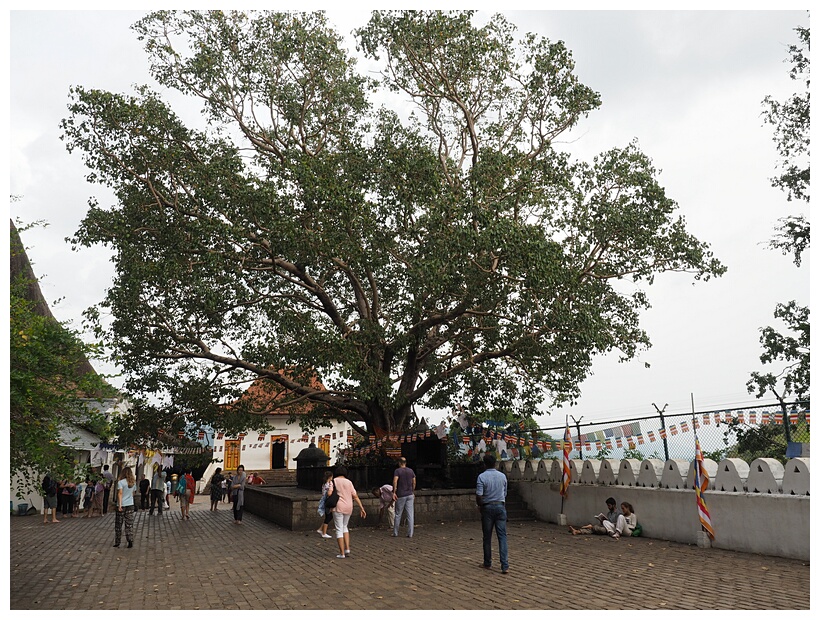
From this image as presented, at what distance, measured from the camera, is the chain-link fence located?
11.6m

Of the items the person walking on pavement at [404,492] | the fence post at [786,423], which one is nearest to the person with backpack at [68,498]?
the person walking on pavement at [404,492]

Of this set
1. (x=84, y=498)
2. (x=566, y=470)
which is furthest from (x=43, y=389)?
(x=84, y=498)

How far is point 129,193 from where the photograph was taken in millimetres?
18984

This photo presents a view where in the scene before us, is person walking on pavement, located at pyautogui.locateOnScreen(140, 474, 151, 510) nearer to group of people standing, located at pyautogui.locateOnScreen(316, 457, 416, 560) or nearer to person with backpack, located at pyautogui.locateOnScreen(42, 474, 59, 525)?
person with backpack, located at pyautogui.locateOnScreen(42, 474, 59, 525)

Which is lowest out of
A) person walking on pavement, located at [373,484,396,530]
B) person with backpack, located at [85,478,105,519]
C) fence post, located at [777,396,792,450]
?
person with backpack, located at [85,478,105,519]

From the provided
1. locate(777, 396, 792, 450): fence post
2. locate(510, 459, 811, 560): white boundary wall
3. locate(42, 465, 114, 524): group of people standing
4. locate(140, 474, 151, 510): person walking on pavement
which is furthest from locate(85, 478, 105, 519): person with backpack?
locate(777, 396, 792, 450): fence post

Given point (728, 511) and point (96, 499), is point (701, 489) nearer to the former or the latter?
point (728, 511)

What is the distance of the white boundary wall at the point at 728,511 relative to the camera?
1061 cm

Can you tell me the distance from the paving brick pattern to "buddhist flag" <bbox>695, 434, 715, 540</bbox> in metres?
0.55

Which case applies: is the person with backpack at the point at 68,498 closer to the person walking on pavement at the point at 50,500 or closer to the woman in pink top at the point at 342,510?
the person walking on pavement at the point at 50,500

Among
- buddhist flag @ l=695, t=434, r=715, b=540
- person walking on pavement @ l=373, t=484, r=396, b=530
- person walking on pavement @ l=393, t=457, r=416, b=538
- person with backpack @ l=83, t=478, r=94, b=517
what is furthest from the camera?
person with backpack @ l=83, t=478, r=94, b=517

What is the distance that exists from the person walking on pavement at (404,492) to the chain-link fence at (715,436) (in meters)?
4.59

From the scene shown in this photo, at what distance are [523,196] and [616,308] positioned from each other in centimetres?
511

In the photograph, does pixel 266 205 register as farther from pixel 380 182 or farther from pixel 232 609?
pixel 232 609
